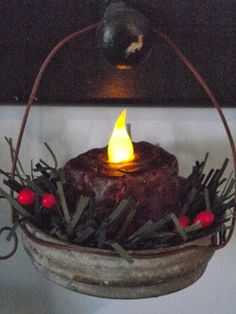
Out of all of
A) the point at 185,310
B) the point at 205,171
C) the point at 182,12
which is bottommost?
the point at 185,310

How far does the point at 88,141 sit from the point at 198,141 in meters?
0.11

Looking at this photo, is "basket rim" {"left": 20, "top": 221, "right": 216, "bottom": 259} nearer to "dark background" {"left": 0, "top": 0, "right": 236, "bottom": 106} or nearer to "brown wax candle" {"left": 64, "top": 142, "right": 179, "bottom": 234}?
"brown wax candle" {"left": 64, "top": 142, "right": 179, "bottom": 234}

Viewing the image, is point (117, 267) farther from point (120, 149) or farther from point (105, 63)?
point (105, 63)

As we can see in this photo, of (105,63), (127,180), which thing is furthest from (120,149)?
(105,63)

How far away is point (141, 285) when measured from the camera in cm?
34

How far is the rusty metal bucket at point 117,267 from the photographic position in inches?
13.1

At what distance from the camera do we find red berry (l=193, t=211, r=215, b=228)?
0.36m

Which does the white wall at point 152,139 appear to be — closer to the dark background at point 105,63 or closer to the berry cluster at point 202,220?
the dark background at point 105,63

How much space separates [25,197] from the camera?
15.0 inches

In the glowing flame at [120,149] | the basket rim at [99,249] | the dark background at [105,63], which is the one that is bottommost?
the basket rim at [99,249]

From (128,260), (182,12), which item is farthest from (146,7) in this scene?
(128,260)

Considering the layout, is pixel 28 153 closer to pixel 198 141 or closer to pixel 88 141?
pixel 88 141

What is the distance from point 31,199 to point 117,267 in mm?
92

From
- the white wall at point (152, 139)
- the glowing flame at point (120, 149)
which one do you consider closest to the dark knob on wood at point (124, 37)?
the glowing flame at point (120, 149)
